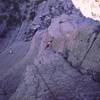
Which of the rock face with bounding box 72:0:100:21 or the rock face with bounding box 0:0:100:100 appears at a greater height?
the rock face with bounding box 72:0:100:21

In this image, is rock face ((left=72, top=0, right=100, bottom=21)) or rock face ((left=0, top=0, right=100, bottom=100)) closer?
rock face ((left=0, top=0, right=100, bottom=100))

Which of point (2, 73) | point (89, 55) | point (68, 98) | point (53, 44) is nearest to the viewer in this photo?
point (68, 98)

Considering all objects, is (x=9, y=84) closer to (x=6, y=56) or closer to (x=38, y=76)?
(x=38, y=76)

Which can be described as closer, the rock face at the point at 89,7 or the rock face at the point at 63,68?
the rock face at the point at 63,68

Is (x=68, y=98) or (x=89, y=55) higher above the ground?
(x=89, y=55)

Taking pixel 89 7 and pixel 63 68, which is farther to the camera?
pixel 89 7

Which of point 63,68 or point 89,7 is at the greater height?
point 89,7

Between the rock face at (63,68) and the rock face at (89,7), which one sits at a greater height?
the rock face at (89,7)

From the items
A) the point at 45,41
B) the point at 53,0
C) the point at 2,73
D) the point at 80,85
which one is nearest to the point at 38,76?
the point at 80,85
